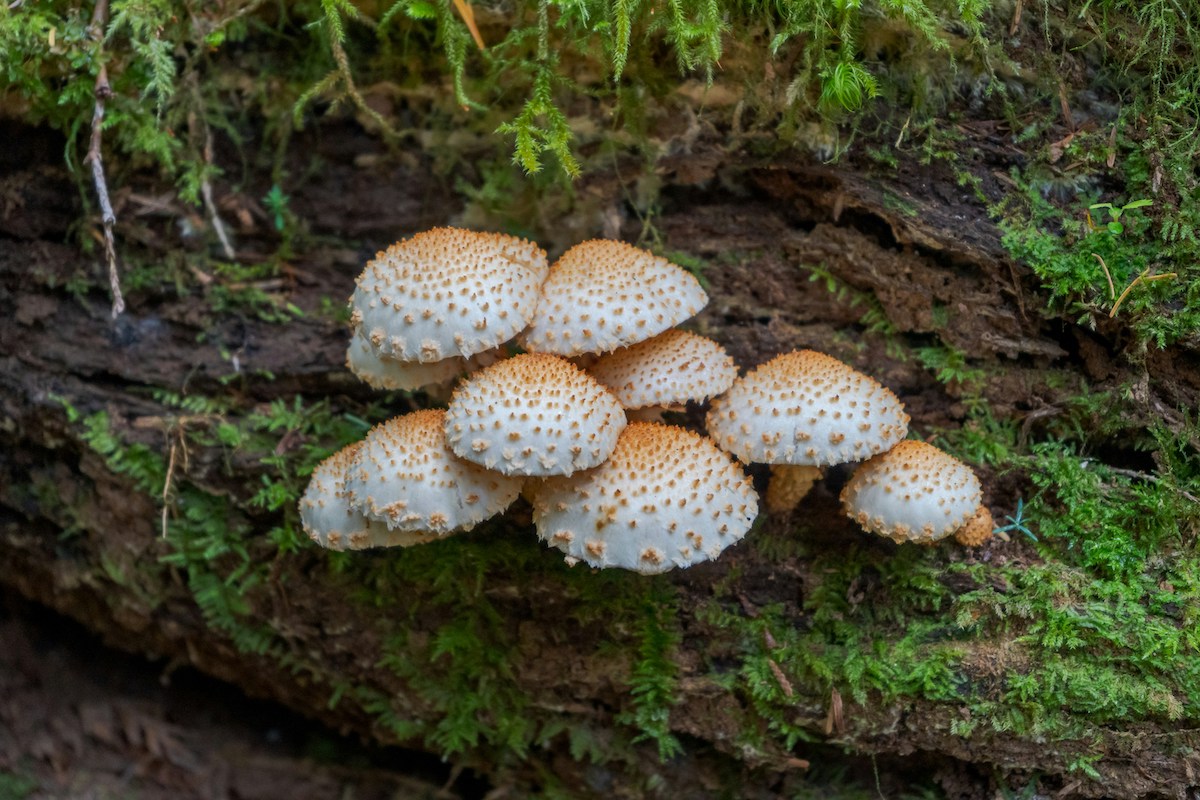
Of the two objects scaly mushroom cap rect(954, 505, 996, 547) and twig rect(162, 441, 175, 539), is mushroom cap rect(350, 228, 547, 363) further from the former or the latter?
scaly mushroom cap rect(954, 505, 996, 547)

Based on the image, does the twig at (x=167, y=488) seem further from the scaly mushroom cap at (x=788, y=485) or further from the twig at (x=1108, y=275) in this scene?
the twig at (x=1108, y=275)

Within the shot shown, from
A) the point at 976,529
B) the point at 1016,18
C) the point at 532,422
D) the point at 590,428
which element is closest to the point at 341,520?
the point at 532,422

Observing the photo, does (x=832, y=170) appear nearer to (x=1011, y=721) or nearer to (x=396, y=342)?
(x=396, y=342)

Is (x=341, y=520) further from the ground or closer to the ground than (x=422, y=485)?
closer to the ground

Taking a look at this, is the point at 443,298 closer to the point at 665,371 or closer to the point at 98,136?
the point at 665,371

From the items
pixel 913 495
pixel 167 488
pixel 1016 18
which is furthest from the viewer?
pixel 167 488

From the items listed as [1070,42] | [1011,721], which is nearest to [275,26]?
[1070,42]

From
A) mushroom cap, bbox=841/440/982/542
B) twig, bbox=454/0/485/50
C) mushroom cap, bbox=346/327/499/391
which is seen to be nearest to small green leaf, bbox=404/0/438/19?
twig, bbox=454/0/485/50
